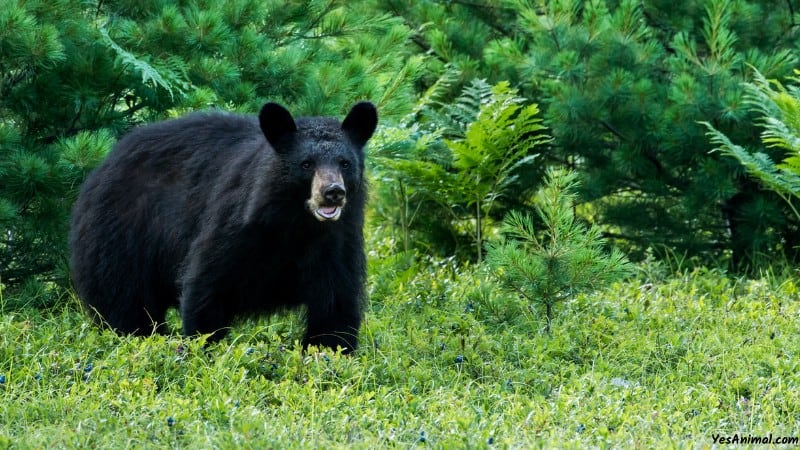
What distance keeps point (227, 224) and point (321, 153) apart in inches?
29.2

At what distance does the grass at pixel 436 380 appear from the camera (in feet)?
17.2

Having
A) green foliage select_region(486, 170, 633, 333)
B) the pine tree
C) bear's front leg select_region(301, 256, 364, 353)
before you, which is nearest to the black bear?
bear's front leg select_region(301, 256, 364, 353)

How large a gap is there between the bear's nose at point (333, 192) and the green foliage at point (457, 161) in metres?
2.69

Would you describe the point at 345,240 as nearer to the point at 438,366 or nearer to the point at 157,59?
the point at 438,366

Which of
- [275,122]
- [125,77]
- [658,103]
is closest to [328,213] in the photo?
[275,122]

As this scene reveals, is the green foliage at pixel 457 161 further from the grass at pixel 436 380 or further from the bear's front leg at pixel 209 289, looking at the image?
the bear's front leg at pixel 209 289

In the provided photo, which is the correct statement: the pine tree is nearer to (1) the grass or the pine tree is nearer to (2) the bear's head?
(1) the grass

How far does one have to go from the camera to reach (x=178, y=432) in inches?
204

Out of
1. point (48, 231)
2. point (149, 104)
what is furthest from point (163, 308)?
point (149, 104)

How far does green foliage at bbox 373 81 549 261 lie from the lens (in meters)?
8.97

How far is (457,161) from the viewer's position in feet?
30.3

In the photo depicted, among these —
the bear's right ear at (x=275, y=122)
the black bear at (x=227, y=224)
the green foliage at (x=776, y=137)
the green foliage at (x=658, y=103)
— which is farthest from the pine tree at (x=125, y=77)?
the green foliage at (x=776, y=137)

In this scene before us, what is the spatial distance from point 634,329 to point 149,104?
3917mm

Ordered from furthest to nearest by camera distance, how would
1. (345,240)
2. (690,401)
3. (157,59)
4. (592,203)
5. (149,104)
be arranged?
(592,203)
(149,104)
(157,59)
(345,240)
(690,401)
